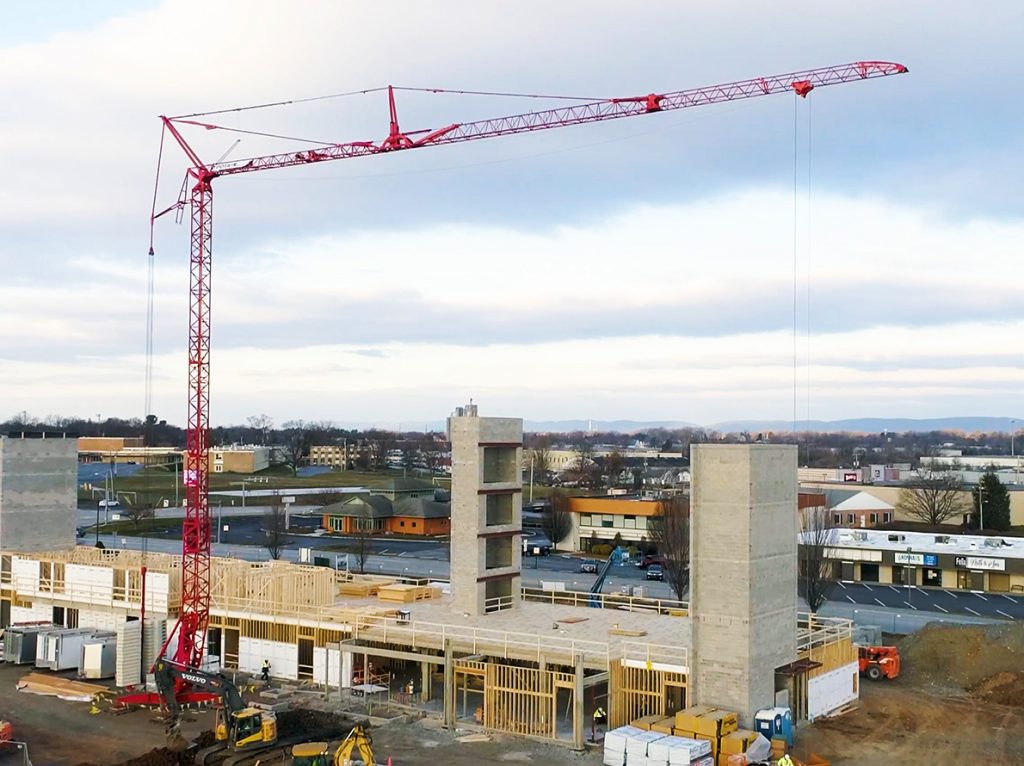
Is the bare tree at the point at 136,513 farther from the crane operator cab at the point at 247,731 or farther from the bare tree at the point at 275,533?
the crane operator cab at the point at 247,731

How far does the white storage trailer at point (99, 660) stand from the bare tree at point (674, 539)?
34109mm

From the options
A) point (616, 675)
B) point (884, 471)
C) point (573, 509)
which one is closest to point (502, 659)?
point (616, 675)

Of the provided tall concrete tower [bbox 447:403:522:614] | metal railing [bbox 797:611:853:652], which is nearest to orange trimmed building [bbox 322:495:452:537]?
tall concrete tower [bbox 447:403:522:614]

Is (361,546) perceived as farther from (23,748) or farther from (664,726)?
(664,726)

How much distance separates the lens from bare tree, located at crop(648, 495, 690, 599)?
67.1 meters

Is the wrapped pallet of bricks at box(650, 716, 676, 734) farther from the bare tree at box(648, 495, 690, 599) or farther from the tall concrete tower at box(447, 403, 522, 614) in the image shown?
the bare tree at box(648, 495, 690, 599)

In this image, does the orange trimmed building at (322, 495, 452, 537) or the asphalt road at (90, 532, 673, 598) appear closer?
the asphalt road at (90, 532, 673, 598)

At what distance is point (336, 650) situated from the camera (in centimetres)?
4434

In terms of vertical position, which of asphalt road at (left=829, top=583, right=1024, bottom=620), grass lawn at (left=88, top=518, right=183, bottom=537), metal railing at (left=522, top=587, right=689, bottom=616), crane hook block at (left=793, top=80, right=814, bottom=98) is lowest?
asphalt road at (left=829, top=583, right=1024, bottom=620)

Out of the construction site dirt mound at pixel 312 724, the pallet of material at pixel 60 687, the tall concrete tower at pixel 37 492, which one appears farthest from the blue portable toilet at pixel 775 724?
the tall concrete tower at pixel 37 492

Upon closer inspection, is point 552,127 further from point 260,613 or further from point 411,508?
point 411,508

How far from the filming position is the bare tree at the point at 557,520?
100m

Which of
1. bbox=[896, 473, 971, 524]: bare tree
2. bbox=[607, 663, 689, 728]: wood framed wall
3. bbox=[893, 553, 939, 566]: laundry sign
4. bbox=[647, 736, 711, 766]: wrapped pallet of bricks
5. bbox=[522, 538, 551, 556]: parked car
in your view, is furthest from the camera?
bbox=[896, 473, 971, 524]: bare tree

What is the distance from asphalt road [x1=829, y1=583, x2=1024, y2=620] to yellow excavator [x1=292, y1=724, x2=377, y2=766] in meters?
47.8
